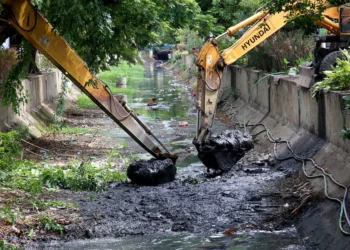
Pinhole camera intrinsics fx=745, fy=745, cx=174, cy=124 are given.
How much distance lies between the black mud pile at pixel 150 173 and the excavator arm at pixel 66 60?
822mm

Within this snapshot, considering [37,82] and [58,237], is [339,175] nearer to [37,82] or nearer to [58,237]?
[58,237]

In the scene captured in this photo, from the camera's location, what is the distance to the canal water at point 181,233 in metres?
10.4

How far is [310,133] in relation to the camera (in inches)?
618

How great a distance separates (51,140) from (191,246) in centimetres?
1130

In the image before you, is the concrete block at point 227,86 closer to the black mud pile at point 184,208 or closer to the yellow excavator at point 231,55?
the yellow excavator at point 231,55

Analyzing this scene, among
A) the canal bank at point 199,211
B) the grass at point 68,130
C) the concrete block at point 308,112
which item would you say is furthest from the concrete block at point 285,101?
the grass at point 68,130

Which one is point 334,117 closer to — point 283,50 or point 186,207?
point 186,207

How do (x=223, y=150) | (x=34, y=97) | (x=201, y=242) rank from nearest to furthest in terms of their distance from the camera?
(x=201, y=242), (x=223, y=150), (x=34, y=97)

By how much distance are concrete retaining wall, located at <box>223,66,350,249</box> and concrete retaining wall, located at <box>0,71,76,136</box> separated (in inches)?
252

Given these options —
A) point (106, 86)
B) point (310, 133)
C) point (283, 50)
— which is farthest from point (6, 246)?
point (283, 50)

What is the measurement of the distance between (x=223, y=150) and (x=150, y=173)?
199 centimetres

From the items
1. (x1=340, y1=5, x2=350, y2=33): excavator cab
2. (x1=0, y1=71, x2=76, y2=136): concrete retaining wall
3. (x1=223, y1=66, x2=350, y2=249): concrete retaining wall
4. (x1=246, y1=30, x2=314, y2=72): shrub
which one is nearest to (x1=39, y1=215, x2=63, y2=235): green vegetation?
(x1=223, y1=66, x2=350, y2=249): concrete retaining wall

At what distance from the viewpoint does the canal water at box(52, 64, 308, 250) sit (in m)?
10.4

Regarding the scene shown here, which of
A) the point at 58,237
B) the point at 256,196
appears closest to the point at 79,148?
the point at 256,196
